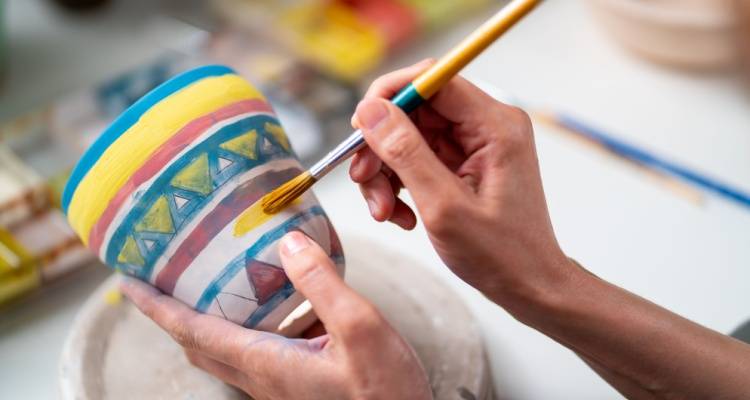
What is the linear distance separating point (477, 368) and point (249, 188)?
8.1 inches

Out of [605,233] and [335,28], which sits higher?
[335,28]

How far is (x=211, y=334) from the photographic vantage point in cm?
48

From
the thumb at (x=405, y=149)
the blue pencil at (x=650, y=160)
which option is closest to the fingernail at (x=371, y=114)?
the thumb at (x=405, y=149)

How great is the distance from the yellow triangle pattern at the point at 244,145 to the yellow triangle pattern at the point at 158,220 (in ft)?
0.16

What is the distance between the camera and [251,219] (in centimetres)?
48

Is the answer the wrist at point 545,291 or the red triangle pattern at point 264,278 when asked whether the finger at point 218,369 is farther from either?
the wrist at point 545,291

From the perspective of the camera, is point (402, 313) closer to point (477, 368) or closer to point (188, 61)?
point (477, 368)

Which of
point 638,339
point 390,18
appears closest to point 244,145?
A: point 638,339

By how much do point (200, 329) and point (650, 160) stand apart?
479mm

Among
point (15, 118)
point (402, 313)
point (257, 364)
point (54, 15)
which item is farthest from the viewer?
point (54, 15)

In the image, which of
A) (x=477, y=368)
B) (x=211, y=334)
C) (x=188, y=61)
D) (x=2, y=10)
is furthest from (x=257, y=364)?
(x=2, y=10)

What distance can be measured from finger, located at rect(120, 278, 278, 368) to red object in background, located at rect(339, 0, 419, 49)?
487mm

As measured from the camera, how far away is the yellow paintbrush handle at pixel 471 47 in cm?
41

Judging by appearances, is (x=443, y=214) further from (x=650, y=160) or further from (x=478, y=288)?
(x=650, y=160)
